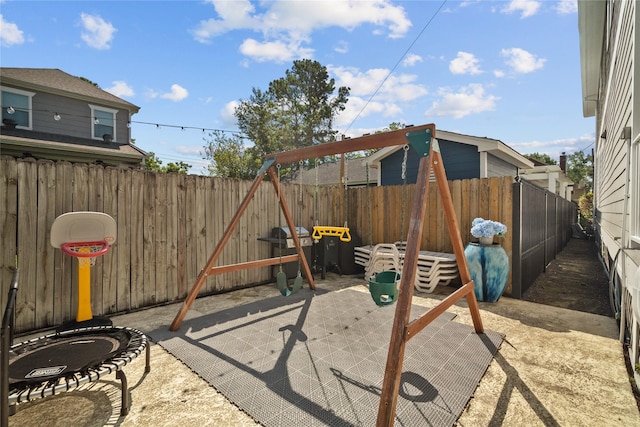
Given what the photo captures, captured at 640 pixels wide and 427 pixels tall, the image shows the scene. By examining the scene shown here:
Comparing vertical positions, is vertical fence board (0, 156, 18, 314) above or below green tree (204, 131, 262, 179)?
below

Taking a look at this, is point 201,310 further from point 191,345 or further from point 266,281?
point 266,281

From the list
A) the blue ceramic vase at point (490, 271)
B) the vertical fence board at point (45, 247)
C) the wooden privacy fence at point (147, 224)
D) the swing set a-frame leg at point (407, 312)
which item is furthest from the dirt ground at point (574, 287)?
the vertical fence board at point (45, 247)

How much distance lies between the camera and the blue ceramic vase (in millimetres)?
3801

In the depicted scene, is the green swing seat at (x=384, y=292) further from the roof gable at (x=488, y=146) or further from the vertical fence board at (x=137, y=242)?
the roof gable at (x=488, y=146)

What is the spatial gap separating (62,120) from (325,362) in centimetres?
1172

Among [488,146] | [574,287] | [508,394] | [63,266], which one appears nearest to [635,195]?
[508,394]

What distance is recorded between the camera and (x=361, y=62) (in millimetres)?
8758

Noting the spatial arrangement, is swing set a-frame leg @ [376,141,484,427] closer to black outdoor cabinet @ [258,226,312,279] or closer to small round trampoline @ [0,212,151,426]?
small round trampoline @ [0,212,151,426]

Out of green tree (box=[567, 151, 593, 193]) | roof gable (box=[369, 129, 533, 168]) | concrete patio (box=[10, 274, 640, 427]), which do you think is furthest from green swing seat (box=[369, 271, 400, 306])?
green tree (box=[567, 151, 593, 193])

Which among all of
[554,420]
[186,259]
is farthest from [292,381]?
[186,259]

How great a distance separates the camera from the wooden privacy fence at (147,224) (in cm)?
288

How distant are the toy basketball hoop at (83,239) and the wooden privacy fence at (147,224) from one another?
0.37 m

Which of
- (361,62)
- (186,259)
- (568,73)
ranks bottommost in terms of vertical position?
(186,259)

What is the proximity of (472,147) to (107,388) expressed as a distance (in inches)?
364
